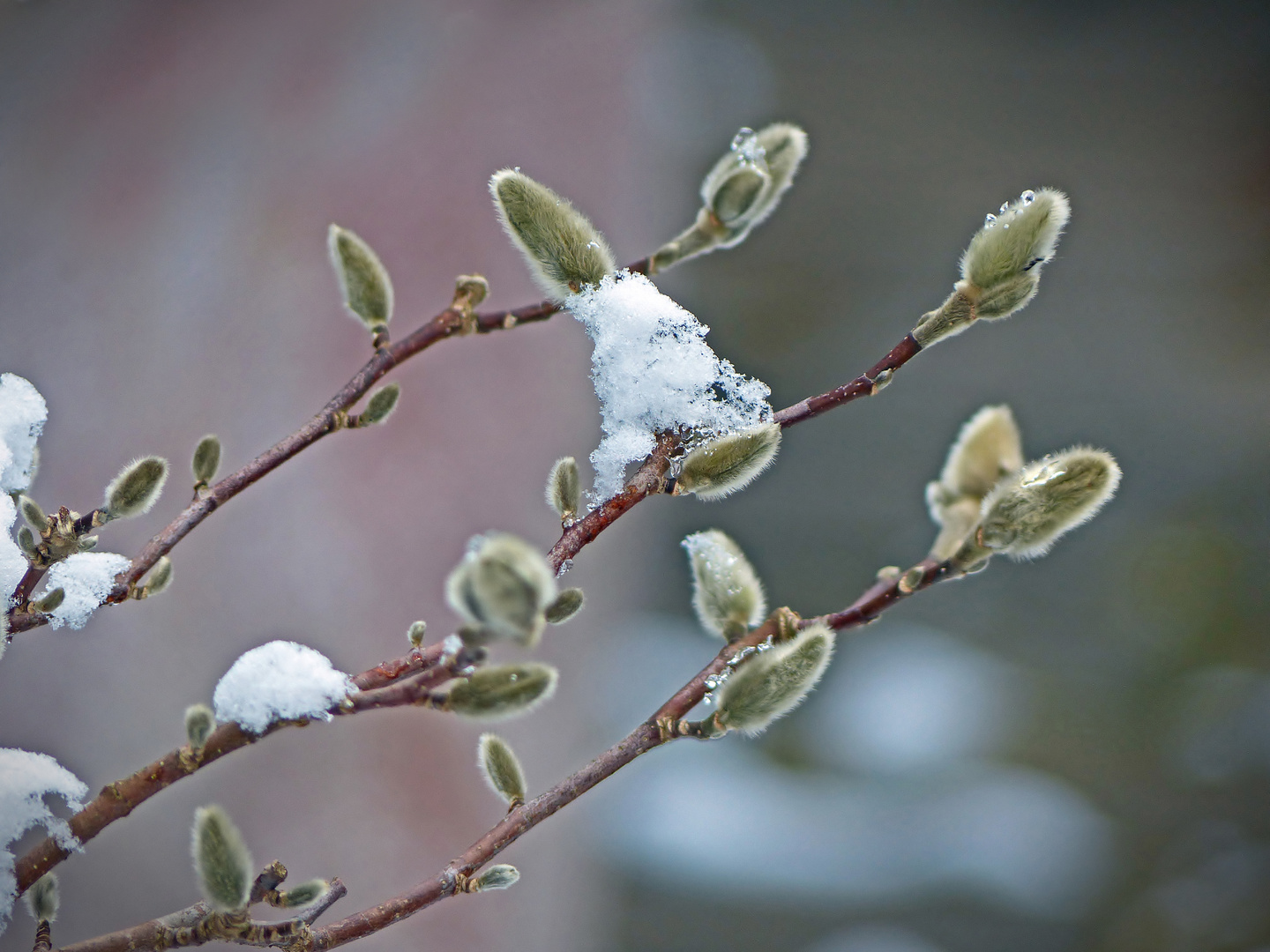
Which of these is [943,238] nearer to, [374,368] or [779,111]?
[779,111]

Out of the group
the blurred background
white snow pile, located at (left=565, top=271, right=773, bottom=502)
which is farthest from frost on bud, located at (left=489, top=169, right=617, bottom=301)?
the blurred background

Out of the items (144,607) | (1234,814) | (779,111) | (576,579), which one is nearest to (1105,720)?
(1234,814)

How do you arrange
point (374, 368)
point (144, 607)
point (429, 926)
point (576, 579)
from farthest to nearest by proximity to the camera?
point (576, 579) < point (429, 926) < point (144, 607) < point (374, 368)

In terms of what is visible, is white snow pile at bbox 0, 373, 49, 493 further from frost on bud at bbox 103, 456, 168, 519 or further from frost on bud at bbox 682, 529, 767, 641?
frost on bud at bbox 682, 529, 767, 641

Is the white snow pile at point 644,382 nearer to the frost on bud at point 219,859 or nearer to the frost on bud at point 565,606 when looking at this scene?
the frost on bud at point 565,606

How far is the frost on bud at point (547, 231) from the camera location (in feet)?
0.87

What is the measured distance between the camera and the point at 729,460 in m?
0.25

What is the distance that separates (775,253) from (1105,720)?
0.67m

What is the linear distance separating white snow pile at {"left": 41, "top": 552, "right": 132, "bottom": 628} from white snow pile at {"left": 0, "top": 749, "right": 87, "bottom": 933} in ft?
0.18

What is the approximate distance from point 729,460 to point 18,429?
254 millimetres

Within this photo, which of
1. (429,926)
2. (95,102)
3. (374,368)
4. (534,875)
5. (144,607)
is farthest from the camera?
(534,875)

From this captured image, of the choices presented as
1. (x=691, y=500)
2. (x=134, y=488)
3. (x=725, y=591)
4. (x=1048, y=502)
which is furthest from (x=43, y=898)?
(x=691, y=500)

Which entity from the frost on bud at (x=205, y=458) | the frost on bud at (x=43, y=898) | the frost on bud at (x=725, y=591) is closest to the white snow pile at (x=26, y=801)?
the frost on bud at (x=43, y=898)

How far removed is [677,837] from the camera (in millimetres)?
981
